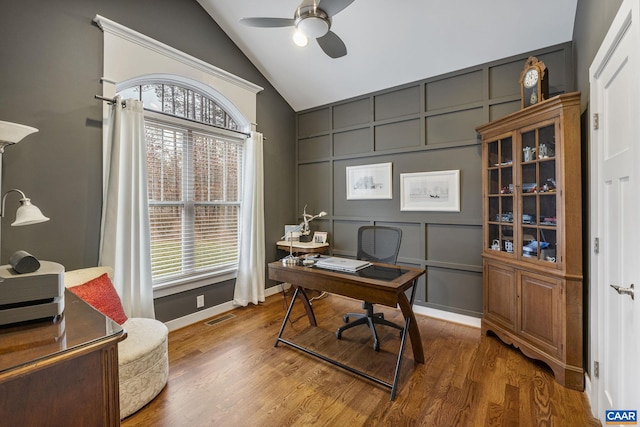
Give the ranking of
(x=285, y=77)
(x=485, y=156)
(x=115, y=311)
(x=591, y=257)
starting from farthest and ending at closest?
1. (x=285, y=77)
2. (x=485, y=156)
3. (x=115, y=311)
4. (x=591, y=257)

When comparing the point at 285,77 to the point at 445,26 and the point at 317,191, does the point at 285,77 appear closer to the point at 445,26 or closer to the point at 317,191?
the point at 317,191

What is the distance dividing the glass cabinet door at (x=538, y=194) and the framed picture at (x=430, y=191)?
760mm

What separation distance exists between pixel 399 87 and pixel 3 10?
3.55 metres

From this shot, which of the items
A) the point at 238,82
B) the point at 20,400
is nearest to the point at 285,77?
the point at 238,82

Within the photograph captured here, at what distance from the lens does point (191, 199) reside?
10.7 ft

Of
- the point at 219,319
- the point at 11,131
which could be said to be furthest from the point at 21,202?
the point at 219,319

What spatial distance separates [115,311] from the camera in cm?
208

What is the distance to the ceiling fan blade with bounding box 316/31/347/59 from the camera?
7.54ft

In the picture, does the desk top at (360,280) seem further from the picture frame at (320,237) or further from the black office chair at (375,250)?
the picture frame at (320,237)

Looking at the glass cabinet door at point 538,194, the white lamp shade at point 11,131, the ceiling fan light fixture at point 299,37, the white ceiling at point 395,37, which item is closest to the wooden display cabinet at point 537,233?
the glass cabinet door at point 538,194

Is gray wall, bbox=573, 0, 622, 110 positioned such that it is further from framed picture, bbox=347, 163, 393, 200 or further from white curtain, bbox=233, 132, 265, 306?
white curtain, bbox=233, 132, 265, 306

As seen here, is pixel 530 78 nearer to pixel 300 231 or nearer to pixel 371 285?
pixel 371 285

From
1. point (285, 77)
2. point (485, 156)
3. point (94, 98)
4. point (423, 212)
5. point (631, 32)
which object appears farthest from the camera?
point (285, 77)

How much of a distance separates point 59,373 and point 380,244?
2575 millimetres
